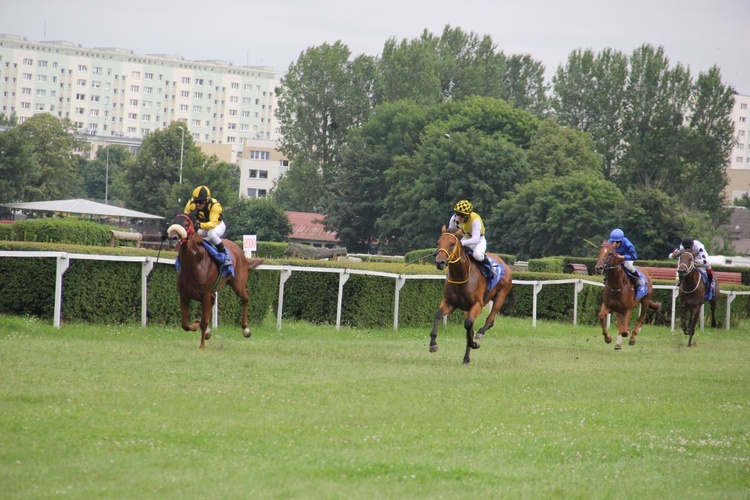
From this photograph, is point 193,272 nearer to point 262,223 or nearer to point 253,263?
point 253,263

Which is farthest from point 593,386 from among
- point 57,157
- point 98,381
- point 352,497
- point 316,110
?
point 57,157

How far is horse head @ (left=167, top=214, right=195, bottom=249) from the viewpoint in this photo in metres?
14.4

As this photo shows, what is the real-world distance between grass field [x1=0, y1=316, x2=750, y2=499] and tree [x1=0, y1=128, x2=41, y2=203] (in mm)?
73658

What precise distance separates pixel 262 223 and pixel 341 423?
77.7m

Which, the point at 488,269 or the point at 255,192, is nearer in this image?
the point at 488,269

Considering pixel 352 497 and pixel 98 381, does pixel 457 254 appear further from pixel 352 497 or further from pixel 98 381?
pixel 352 497

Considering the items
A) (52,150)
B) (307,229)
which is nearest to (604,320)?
(307,229)

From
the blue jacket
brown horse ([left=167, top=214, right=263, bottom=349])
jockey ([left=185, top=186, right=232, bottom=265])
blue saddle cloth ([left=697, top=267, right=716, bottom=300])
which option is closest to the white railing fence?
jockey ([left=185, top=186, right=232, bottom=265])

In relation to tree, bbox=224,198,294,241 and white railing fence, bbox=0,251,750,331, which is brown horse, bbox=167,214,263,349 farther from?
tree, bbox=224,198,294,241

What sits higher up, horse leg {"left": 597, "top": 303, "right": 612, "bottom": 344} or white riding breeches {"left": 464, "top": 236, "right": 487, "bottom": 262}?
white riding breeches {"left": 464, "top": 236, "right": 487, "bottom": 262}

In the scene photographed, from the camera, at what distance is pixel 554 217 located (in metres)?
65.4

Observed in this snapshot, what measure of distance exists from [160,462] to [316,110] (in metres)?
83.3

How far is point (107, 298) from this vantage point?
1686 cm

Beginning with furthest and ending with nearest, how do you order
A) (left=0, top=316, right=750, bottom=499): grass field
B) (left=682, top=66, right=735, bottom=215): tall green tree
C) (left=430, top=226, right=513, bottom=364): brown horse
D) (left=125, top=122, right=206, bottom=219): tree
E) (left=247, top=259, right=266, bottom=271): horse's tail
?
(left=125, top=122, right=206, bottom=219): tree → (left=682, top=66, right=735, bottom=215): tall green tree → (left=247, top=259, right=266, bottom=271): horse's tail → (left=430, top=226, right=513, bottom=364): brown horse → (left=0, top=316, right=750, bottom=499): grass field
